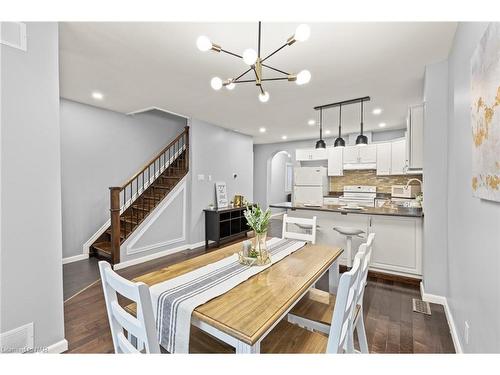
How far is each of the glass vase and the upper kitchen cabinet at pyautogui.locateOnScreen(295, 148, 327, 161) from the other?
5065 millimetres

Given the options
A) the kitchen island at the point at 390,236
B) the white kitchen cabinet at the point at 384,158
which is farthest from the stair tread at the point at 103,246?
the white kitchen cabinet at the point at 384,158

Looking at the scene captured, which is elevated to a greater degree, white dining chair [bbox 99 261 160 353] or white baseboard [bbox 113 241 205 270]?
white dining chair [bbox 99 261 160 353]

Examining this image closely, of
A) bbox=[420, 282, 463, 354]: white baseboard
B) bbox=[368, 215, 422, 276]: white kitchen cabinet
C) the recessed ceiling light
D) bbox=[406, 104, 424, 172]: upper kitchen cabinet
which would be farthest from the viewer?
the recessed ceiling light

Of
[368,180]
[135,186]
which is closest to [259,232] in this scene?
[135,186]

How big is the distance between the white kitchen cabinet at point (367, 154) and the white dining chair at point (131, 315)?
5842 millimetres

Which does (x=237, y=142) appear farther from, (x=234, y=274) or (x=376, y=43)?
(x=234, y=274)

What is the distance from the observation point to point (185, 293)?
1272 mm

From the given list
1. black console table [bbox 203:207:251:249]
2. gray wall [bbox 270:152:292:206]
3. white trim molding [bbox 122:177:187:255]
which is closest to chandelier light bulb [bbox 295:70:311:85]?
white trim molding [bbox 122:177:187:255]

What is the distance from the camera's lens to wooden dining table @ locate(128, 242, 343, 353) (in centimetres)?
100

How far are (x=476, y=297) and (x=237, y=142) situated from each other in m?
5.22

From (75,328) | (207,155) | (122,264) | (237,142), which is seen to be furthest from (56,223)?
(237,142)

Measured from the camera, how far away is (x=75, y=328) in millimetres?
2148

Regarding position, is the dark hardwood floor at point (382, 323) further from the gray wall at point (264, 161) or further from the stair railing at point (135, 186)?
the gray wall at point (264, 161)

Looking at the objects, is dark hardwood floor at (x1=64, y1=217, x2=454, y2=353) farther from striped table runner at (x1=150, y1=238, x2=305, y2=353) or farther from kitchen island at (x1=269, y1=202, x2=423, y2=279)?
striped table runner at (x1=150, y1=238, x2=305, y2=353)
